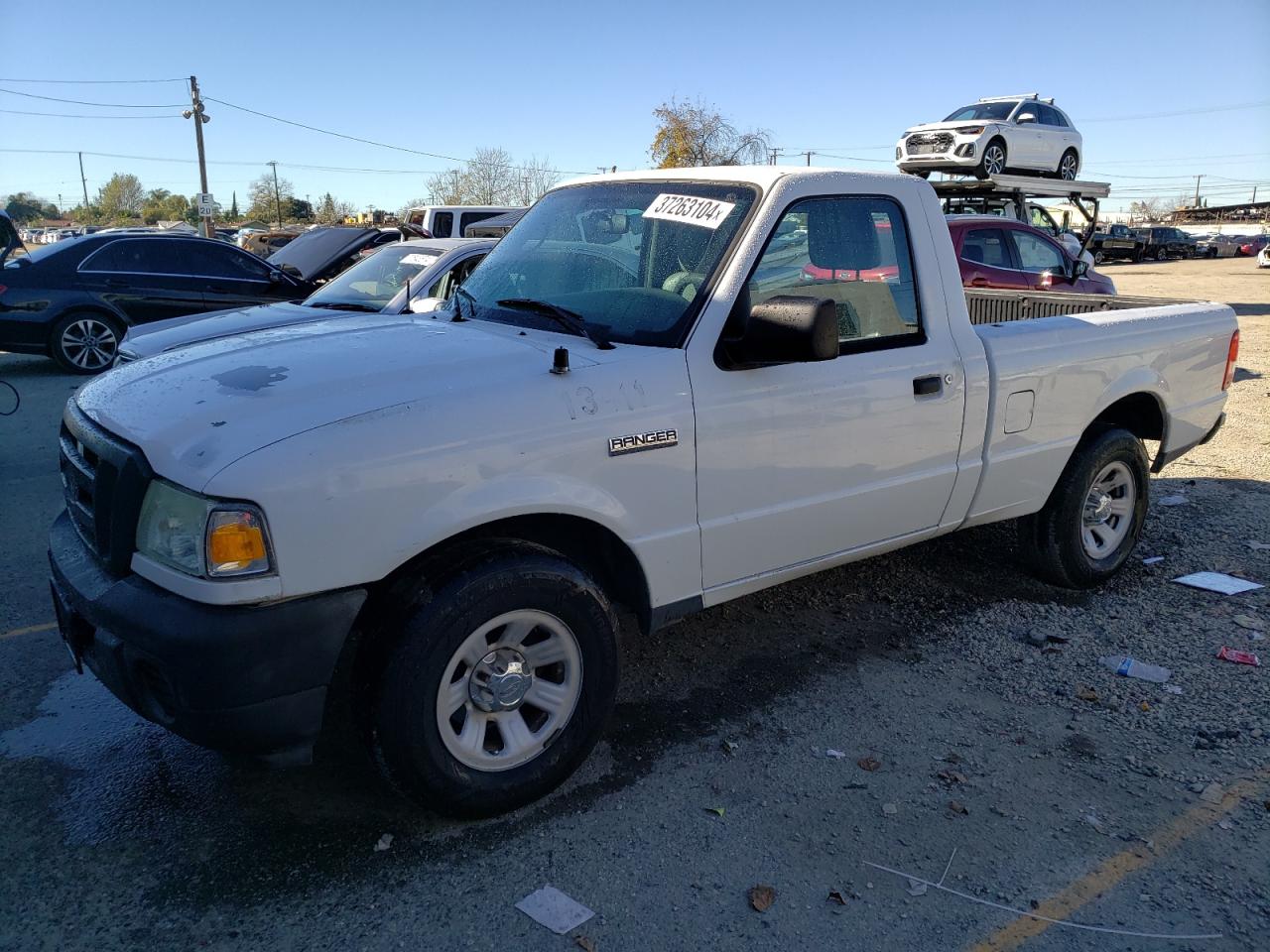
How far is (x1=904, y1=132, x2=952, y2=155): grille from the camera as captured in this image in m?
16.6

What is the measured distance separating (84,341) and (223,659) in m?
10.9

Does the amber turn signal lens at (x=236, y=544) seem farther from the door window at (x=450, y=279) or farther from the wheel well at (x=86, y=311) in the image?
the wheel well at (x=86, y=311)

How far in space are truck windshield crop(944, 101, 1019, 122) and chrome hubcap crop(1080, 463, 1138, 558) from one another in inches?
530

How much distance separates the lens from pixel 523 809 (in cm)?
318

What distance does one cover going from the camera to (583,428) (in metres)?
3.04

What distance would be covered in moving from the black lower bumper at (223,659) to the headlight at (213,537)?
10 centimetres

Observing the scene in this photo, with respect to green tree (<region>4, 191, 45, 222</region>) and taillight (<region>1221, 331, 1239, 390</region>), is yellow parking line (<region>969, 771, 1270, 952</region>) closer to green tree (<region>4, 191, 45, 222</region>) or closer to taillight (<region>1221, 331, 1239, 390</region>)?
taillight (<region>1221, 331, 1239, 390</region>)

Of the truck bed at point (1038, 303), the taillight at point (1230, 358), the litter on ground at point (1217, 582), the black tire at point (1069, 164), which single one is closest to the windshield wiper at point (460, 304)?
the truck bed at point (1038, 303)

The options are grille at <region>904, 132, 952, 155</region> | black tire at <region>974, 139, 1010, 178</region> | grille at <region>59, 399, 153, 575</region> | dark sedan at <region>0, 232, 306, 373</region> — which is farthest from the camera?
grille at <region>904, 132, 952, 155</region>

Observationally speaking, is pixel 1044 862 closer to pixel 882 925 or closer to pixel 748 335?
pixel 882 925

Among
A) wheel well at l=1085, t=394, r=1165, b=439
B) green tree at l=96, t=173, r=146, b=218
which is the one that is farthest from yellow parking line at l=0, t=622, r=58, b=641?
green tree at l=96, t=173, r=146, b=218

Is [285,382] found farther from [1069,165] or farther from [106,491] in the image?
[1069,165]

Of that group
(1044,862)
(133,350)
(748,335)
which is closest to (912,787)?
(1044,862)

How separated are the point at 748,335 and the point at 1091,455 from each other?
2.51 meters
